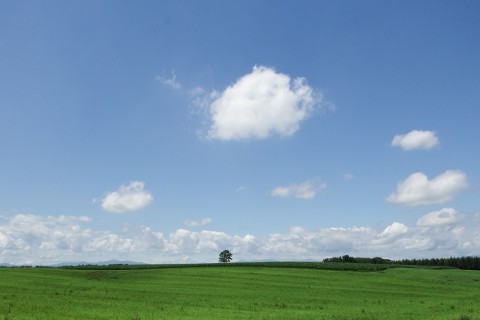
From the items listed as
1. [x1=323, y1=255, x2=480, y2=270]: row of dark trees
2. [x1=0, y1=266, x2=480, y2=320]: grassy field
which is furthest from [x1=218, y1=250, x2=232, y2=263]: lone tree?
[x1=0, y1=266, x2=480, y2=320]: grassy field

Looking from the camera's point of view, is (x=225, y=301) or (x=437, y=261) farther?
(x=437, y=261)

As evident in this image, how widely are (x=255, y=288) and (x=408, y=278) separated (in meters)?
45.1

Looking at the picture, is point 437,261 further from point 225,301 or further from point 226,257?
point 225,301

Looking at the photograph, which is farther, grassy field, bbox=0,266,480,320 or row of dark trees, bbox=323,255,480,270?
row of dark trees, bbox=323,255,480,270

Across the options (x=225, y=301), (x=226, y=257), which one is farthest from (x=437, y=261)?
(x=225, y=301)

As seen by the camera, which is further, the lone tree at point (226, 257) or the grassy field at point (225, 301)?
the lone tree at point (226, 257)

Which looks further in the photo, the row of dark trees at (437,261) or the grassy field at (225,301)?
the row of dark trees at (437,261)

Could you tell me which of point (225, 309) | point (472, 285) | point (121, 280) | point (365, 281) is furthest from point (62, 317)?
point (472, 285)

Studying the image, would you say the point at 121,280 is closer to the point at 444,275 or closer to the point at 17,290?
the point at 17,290

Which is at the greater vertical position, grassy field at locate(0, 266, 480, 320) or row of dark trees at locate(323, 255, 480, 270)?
row of dark trees at locate(323, 255, 480, 270)

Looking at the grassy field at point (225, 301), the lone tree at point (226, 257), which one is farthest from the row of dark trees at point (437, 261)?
the grassy field at point (225, 301)

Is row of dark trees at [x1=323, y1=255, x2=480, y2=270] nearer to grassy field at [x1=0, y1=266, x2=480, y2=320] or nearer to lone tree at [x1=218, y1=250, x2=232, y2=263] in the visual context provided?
lone tree at [x1=218, y1=250, x2=232, y2=263]

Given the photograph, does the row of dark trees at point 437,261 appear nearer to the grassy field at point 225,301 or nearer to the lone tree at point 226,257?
the lone tree at point 226,257

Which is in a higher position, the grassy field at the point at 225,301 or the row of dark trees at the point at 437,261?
the row of dark trees at the point at 437,261
